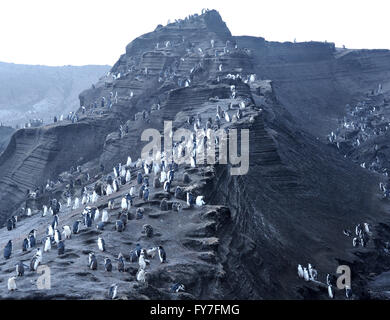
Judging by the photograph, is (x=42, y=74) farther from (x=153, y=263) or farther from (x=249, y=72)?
(x=153, y=263)

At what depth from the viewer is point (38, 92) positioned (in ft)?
562

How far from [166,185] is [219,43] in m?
70.8

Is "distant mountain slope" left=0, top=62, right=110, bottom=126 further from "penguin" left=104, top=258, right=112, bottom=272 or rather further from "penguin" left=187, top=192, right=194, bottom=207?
"penguin" left=104, top=258, right=112, bottom=272

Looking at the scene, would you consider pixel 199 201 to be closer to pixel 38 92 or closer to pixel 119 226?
pixel 119 226

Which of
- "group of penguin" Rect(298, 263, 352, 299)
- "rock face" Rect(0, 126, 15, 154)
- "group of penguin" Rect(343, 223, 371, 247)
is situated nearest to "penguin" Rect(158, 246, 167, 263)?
"group of penguin" Rect(298, 263, 352, 299)

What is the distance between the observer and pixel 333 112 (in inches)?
4323

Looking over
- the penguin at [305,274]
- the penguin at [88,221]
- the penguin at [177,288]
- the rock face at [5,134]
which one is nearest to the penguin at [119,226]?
the penguin at [88,221]

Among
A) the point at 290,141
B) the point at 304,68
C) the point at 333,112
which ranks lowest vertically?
the point at 290,141

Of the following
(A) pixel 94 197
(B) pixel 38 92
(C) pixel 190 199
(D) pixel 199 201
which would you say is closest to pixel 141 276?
(C) pixel 190 199

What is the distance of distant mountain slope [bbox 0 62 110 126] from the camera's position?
6068 inches

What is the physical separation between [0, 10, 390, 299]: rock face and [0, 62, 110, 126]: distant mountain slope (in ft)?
175

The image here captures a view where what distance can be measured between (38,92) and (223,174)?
14492cm

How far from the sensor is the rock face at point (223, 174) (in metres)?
28.2
